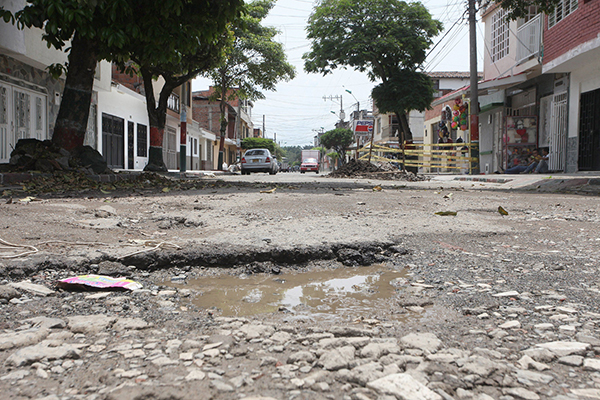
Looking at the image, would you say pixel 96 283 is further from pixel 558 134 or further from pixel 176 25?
pixel 558 134

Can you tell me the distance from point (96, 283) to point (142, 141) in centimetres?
2135

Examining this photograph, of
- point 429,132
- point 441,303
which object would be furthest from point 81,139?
point 429,132

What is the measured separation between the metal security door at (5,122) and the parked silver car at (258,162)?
42.2 feet

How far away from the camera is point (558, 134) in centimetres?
1402

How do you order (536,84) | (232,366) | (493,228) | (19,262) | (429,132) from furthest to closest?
(429,132) → (536,84) → (493,228) → (19,262) → (232,366)

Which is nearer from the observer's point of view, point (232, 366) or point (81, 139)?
point (232, 366)

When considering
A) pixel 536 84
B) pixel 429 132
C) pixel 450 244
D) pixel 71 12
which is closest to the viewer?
pixel 450 244

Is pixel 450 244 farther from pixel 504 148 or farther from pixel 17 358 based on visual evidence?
pixel 504 148

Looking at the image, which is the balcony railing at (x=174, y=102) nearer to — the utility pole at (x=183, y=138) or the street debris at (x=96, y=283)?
the utility pole at (x=183, y=138)

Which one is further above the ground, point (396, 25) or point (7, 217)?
point (396, 25)

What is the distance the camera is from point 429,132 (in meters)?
31.9

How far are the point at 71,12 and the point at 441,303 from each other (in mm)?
6773

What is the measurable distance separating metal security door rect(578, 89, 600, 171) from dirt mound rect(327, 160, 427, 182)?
439cm

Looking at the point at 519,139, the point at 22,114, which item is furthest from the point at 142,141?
the point at 519,139
